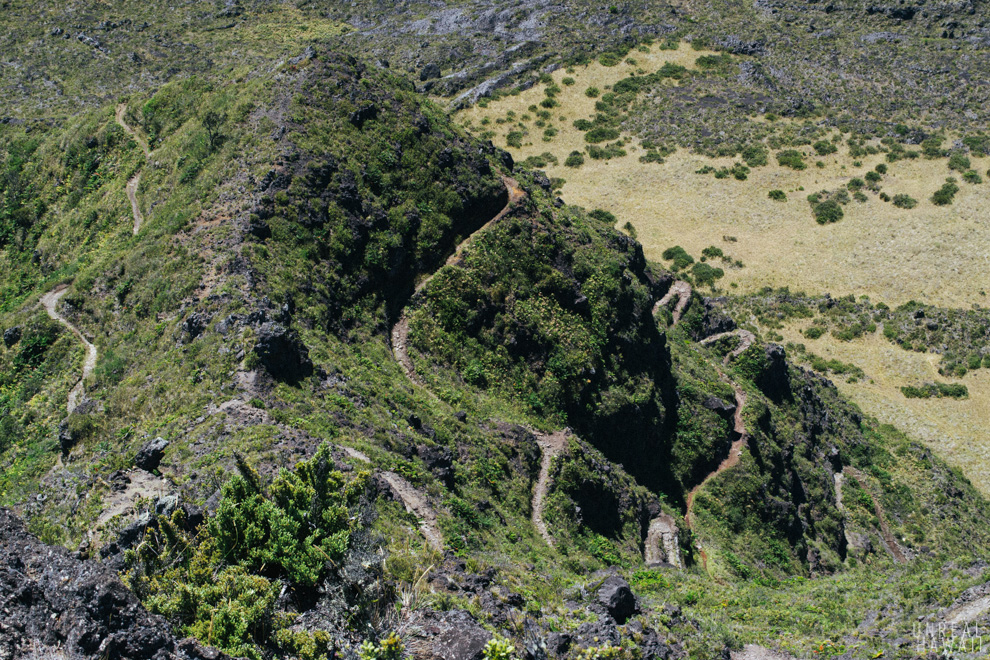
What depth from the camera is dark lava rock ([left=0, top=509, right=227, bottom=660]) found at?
11.9 metres

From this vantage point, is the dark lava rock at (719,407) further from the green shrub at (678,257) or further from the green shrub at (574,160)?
the green shrub at (574,160)

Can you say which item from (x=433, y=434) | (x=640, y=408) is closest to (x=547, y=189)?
(x=640, y=408)

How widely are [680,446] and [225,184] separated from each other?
2897 cm

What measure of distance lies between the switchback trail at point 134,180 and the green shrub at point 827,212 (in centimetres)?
6871

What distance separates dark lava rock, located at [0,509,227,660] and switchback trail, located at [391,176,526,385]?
2049cm

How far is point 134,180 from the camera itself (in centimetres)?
4147

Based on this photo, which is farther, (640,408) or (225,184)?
(640,408)

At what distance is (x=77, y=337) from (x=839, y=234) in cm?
7418

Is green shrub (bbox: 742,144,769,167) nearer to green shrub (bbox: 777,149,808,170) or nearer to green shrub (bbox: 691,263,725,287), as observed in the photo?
green shrub (bbox: 777,149,808,170)

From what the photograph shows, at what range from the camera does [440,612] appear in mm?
15773

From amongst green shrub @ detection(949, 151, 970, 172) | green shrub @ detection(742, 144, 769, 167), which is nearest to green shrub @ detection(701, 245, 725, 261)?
green shrub @ detection(742, 144, 769, 167)

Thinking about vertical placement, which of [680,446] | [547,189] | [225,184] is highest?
[225,184]

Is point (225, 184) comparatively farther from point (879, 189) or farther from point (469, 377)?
point (879, 189)

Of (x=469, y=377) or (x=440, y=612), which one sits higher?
(x=440, y=612)
